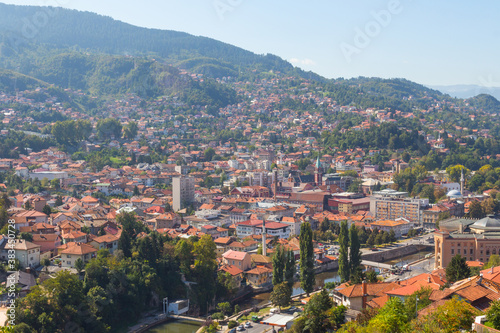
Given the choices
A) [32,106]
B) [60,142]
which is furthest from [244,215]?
[32,106]

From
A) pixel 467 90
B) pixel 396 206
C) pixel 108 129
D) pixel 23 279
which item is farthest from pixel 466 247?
pixel 467 90

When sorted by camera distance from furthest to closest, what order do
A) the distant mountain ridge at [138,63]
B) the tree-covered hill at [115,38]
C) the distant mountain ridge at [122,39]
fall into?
the tree-covered hill at [115,38], the distant mountain ridge at [122,39], the distant mountain ridge at [138,63]

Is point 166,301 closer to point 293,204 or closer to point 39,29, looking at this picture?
point 293,204

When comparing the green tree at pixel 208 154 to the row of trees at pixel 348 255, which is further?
the green tree at pixel 208 154

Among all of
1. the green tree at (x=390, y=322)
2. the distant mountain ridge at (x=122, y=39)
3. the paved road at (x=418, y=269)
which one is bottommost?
the paved road at (x=418, y=269)

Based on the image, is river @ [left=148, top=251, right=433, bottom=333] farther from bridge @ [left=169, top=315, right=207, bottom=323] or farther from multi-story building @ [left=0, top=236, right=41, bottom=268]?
multi-story building @ [left=0, top=236, right=41, bottom=268]

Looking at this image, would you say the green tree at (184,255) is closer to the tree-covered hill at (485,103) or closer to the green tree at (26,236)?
the green tree at (26,236)

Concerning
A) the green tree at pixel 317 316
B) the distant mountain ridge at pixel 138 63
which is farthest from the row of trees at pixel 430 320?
the distant mountain ridge at pixel 138 63

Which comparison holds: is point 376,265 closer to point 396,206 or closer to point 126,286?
point 126,286
